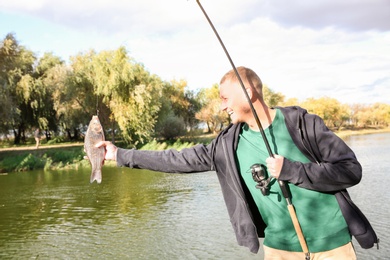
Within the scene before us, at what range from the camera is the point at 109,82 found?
2955 cm

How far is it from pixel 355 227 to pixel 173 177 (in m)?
18.4

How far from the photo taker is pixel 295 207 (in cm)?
246

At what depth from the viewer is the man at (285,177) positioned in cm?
236

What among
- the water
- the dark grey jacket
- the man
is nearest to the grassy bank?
the water

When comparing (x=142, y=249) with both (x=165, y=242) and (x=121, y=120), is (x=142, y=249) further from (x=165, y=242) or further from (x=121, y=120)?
(x=121, y=120)

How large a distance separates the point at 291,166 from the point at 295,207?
263 millimetres

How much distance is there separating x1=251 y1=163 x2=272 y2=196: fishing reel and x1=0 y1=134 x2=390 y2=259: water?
6222 mm

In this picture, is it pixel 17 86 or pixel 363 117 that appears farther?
pixel 363 117

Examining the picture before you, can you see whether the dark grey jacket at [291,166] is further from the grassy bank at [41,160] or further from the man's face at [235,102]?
the grassy bank at [41,160]

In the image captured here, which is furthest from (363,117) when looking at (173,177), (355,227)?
(355,227)

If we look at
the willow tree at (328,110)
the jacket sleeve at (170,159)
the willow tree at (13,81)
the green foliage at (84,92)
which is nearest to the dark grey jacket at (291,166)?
the jacket sleeve at (170,159)

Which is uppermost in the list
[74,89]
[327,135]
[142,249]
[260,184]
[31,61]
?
[31,61]

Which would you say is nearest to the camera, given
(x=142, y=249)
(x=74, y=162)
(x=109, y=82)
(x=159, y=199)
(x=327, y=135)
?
(x=327, y=135)

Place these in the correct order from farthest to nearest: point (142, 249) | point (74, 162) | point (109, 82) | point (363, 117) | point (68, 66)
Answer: point (363, 117) → point (68, 66) → point (109, 82) → point (74, 162) → point (142, 249)
